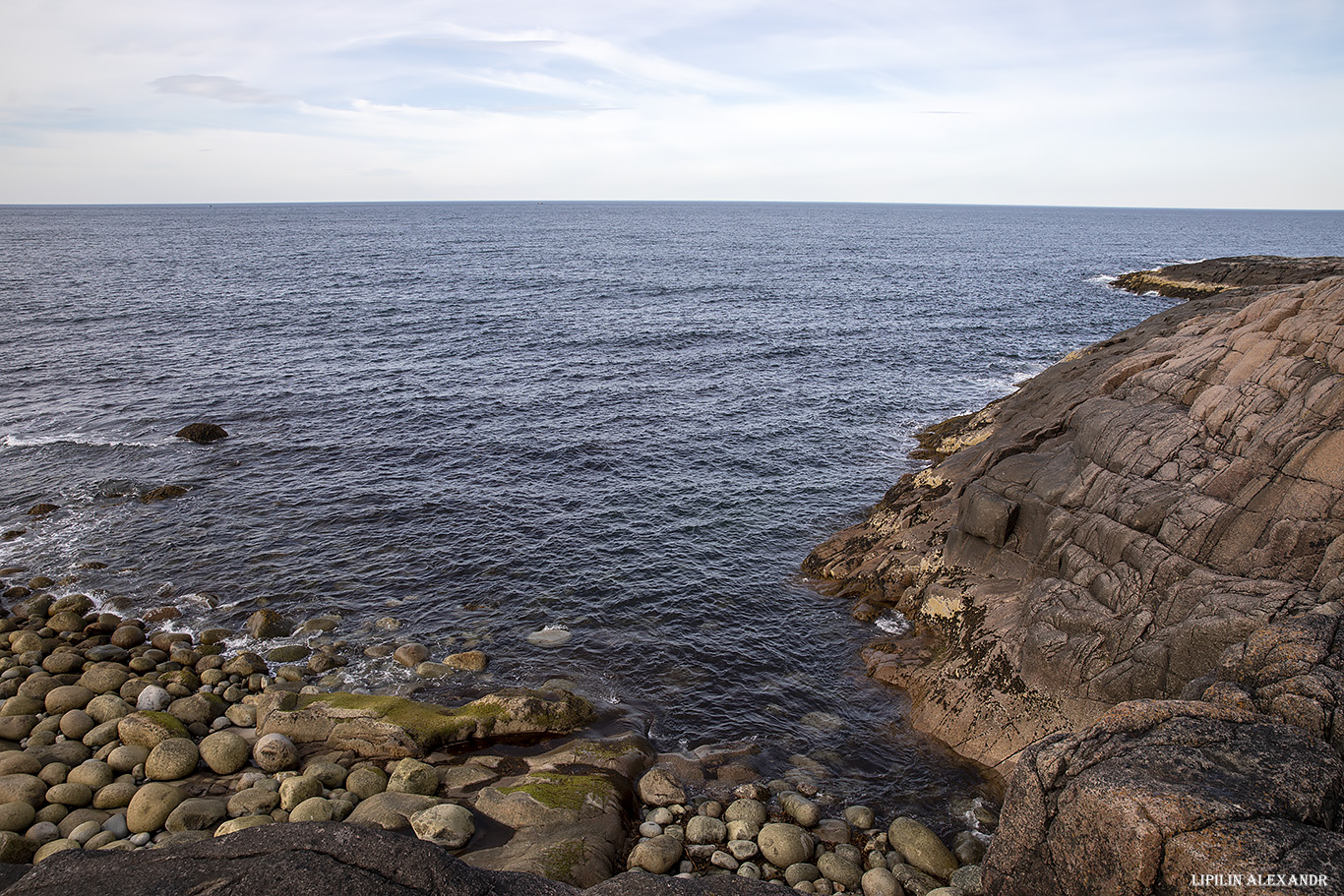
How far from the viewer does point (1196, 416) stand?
21500 millimetres

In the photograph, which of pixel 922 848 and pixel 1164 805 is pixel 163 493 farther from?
pixel 1164 805

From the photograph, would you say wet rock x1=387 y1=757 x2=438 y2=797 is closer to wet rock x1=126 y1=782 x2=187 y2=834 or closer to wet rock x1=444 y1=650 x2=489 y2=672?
wet rock x1=126 y1=782 x2=187 y2=834

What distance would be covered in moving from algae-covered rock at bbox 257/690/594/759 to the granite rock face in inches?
423

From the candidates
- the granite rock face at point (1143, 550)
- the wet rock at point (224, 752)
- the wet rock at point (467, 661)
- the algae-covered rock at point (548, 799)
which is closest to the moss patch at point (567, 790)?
the algae-covered rock at point (548, 799)

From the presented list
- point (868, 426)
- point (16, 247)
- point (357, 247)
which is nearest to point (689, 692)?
point (868, 426)

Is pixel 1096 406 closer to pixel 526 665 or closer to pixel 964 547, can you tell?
pixel 964 547

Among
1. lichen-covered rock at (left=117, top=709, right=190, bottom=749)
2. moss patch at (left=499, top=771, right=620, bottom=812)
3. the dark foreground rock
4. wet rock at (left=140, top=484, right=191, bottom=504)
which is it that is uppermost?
the dark foreground rock

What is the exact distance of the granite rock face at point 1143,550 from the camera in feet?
54.9

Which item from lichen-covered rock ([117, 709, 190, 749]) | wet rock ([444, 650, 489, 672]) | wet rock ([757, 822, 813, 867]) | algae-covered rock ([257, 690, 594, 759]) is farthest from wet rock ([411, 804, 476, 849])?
lichen-covered rock ([117, 709, 190, 749])

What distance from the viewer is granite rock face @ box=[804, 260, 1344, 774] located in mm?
16734

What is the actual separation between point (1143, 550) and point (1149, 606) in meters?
1.62

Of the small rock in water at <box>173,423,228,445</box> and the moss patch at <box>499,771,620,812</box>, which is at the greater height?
the small rock in water at <box>173,423,228,445</box>

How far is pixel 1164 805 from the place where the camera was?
34.0 feet

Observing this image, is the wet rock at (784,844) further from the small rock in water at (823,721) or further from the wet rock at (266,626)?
the wet rock at (266,626)
